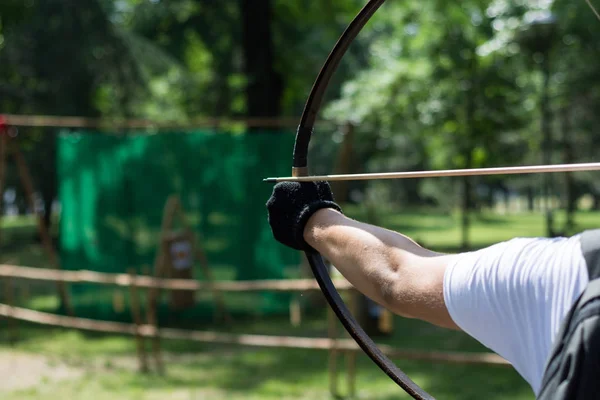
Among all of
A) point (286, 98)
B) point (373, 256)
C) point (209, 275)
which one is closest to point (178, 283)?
point (209, 275)

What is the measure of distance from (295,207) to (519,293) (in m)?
0.51

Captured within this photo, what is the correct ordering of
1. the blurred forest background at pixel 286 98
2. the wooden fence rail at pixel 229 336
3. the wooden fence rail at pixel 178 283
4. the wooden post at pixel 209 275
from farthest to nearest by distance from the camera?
the wooden post at pixel 209 275 → the blurred forest background at pixel 286 98 → the wooden fence rail at pixel 178 283 → the wooden fence rail at pixel 229 336

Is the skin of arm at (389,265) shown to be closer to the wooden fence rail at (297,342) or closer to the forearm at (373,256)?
the forearm at (373,256)

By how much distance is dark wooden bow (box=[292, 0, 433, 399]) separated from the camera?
142cm

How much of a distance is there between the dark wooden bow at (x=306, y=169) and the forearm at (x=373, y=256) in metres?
0.08

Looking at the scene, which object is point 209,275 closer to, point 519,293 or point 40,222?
point 40,222

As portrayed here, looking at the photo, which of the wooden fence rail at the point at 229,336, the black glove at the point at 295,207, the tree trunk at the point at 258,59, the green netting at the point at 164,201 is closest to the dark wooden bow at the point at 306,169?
the black glove at the point at 295,207

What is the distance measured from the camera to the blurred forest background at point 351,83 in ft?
33.1

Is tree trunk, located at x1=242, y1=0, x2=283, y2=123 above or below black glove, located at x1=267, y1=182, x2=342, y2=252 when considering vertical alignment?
above

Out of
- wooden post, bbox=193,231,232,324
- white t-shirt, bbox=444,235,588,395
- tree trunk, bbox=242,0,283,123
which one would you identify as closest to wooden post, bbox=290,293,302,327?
wooden post, bbox=193,231,232,324

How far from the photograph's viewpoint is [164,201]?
7691 mm

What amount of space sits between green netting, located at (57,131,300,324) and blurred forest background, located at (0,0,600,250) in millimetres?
2116

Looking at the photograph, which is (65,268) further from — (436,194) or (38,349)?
(436,194)

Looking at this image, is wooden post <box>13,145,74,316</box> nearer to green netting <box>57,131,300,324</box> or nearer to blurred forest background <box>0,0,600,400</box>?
green netting <box>57,131,300,324</box>
